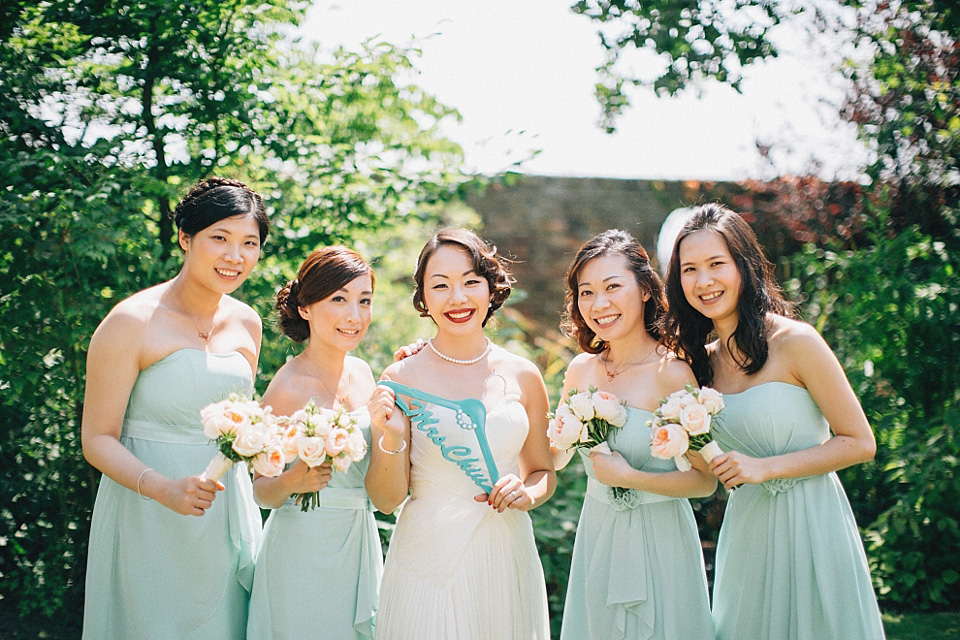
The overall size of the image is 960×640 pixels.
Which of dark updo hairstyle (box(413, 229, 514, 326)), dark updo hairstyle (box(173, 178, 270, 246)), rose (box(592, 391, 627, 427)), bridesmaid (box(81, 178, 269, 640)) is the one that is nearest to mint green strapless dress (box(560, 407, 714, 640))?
rose (box(592, 391, 627, 427))

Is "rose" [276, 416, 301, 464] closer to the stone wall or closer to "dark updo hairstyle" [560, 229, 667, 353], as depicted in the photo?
"dark updo hairstyle" [560, 229, 667, 353]

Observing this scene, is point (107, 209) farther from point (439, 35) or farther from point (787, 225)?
point (787, 225)

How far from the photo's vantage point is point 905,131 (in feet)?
19.3

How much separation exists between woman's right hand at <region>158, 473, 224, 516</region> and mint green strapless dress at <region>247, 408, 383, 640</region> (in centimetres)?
→ 41

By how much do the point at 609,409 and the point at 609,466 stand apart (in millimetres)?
227

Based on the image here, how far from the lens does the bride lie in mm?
3197

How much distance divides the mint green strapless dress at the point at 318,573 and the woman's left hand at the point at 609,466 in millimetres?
983

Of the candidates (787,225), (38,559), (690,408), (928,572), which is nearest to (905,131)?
(787,225)

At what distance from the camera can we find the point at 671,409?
2994 mm

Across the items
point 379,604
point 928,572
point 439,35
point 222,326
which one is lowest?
point 928,572

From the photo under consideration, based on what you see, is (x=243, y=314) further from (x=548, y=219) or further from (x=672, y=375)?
(x=548, y=219)

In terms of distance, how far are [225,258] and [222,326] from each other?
0.34 meters

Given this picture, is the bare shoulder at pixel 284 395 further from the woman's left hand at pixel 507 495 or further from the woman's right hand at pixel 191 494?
the woman's left hand at pixel 507 495

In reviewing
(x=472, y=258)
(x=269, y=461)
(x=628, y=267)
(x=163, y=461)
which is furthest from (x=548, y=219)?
(x=269, y=461)
